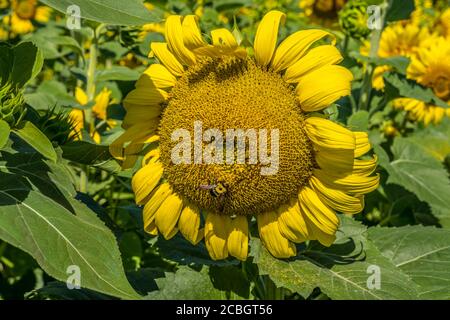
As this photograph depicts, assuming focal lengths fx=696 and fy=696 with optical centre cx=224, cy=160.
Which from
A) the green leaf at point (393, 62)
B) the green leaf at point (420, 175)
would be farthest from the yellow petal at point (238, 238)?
the green leaf at point (393, 62)

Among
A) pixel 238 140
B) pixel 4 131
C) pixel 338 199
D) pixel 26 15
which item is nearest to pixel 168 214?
pixel 238 140

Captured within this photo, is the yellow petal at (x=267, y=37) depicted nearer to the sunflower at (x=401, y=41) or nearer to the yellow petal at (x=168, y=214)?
the yellow petal at (x=168, y=214)

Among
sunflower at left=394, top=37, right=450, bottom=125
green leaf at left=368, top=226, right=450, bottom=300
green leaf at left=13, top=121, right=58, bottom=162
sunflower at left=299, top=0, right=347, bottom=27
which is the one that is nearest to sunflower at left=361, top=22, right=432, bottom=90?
sunflower at left=394, top=37, right=450, bottom=125

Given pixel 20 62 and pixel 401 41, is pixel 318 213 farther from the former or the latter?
pixel 401 41

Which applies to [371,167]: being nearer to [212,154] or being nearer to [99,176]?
[212,154]

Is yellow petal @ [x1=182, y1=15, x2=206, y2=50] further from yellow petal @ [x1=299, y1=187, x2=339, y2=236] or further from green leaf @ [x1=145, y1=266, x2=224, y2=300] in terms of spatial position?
green leaf @ [x1=145, y1=266, x2=224, y2=300]
